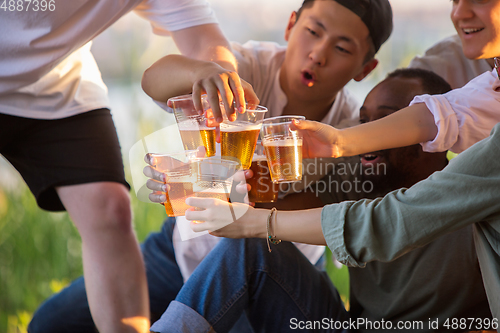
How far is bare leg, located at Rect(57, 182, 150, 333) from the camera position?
2.58 ft

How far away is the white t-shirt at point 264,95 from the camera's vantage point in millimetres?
Answer: 855

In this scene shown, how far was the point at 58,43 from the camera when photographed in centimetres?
74

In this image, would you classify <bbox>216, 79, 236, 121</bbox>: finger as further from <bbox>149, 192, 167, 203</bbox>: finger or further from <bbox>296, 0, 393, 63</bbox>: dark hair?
<bbox>296, 0, 393, 63</bbox>: dark hair

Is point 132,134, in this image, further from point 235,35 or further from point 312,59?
point 312,59

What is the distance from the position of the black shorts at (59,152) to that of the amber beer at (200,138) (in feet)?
1.00

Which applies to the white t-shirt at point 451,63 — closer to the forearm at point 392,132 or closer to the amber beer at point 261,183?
the forearm at point 392,132

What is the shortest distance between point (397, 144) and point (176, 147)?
1.18 feet

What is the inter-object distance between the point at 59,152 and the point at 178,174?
1.22ft

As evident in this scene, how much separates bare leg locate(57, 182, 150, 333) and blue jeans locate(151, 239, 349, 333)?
0.42 ft

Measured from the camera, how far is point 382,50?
88 centimetres

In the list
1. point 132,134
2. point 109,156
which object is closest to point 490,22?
point 109,156

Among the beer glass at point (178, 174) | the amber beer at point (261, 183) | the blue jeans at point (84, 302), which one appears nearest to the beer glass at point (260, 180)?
the amber beer at point (261, 183)

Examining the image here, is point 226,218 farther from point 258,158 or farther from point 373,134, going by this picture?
point 373,134

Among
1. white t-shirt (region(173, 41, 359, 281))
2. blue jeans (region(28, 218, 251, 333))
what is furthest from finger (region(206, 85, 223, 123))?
blue jeans (region(28, 218, 251, 333))
